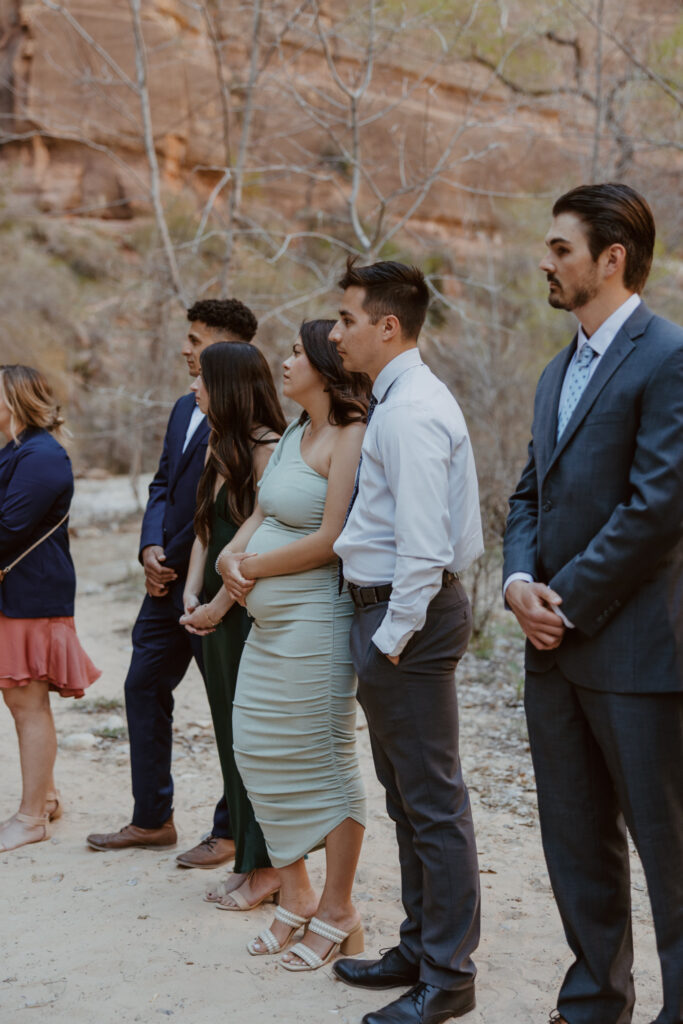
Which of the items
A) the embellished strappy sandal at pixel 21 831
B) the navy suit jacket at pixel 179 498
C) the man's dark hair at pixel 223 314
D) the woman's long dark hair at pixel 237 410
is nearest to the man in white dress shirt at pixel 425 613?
the woman's long dark hair at pixel 237 410

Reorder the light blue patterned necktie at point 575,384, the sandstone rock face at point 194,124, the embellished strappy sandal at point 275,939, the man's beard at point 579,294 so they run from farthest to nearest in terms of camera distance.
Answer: the sandstone rock face at point 194,124 < the embellished strappy sandal at point 275,939 < the light blue patterned necktie at point 575,384 < the man's beard at point 579,294

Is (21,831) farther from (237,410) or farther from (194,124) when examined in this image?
(194,124)

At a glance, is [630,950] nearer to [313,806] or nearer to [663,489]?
[313,806]

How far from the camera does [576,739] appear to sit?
7.89 feet

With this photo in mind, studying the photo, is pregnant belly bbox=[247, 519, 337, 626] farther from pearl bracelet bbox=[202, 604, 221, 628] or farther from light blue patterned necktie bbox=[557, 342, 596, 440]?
light blue patterned necktie bbox=[557, 342, 596, 440]

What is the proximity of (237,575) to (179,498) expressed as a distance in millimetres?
806

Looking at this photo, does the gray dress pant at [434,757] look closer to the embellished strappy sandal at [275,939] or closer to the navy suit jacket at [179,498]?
the embellished strappy sandal at [275,939]

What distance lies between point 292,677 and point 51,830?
1.84 m

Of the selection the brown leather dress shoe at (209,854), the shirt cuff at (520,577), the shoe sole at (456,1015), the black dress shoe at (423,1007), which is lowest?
the brown leather dress shoe at (209,854)

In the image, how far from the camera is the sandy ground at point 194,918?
9.21ft

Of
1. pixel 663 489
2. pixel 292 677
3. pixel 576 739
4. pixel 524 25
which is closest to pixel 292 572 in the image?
pixel 292 677

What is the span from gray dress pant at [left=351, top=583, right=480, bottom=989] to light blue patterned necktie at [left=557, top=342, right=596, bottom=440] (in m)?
0.56

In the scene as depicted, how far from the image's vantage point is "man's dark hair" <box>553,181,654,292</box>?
7.27 feet

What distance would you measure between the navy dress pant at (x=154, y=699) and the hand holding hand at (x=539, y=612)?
1721 millimetres
